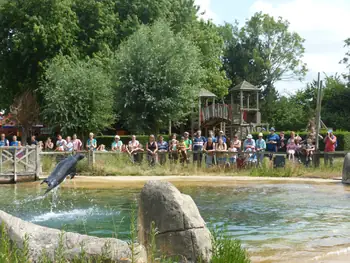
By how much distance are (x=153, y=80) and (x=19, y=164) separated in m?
14.7

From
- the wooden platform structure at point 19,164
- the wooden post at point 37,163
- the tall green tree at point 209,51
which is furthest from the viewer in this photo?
the tall green tree at point 209,51

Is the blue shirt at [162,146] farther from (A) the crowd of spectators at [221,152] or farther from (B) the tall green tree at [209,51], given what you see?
(B) the tall green tree at [209,51]

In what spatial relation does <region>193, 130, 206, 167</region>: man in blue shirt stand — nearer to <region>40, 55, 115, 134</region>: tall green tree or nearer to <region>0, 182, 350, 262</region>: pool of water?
<region>0, 182, 350, 262</region>: pool of water

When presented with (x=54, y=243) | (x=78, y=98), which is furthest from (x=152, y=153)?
(x=78, y=98)

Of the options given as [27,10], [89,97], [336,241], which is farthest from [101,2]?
[336,241]

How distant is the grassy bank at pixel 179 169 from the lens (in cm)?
2062

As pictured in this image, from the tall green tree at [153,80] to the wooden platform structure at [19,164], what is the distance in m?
13.4

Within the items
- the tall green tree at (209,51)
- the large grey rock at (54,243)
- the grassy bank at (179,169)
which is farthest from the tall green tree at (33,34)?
the large grey rock at (54,243)

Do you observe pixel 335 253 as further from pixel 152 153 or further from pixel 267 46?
pixel 267 46

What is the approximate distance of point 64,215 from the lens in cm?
1275

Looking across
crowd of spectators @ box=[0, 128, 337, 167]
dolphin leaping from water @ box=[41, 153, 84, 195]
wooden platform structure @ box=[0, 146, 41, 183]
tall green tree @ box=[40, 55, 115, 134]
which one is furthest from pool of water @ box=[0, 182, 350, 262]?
tall green tree @ box=[40, 55, 115, 134]

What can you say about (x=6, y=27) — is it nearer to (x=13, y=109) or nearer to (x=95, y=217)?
(x=13, y=109)

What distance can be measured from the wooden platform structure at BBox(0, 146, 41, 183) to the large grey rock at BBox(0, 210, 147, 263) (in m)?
14.3

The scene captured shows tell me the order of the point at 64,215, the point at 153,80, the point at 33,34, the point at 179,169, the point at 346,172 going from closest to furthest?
the point at 64,215 → the point at 346,172 → the point at 179,169 → the point at 153,80 → the point at 33,34
